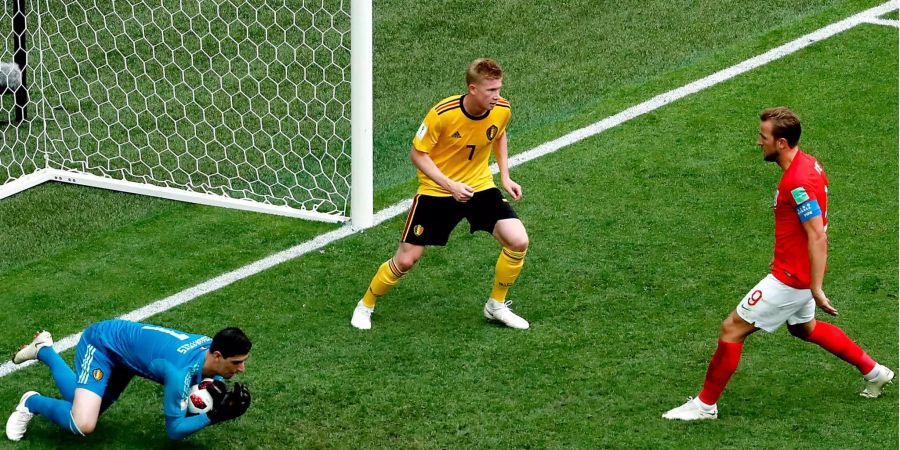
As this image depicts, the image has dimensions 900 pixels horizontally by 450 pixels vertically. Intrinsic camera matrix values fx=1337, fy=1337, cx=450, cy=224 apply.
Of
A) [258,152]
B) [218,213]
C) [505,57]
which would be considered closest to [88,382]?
[218,213]

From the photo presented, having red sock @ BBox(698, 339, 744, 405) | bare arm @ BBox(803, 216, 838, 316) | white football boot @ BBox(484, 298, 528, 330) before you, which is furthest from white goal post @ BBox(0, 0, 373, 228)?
bare arm @ BBox(803, 216, 838, 316)

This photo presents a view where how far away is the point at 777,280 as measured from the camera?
257 inches

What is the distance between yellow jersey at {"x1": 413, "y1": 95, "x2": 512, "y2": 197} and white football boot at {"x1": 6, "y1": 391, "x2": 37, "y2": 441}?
2533 mm

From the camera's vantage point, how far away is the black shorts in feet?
25.7

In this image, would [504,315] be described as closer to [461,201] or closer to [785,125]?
[461,201]

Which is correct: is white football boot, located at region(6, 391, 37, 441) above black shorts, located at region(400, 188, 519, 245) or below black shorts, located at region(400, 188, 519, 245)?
below

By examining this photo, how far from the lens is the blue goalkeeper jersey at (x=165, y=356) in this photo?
6.32m

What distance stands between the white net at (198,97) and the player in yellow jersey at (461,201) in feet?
6.34

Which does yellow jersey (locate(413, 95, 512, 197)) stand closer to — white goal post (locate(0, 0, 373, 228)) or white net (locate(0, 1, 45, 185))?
white goal post (locate(0, 0, 373, 228))

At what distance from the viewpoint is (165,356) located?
6.39m

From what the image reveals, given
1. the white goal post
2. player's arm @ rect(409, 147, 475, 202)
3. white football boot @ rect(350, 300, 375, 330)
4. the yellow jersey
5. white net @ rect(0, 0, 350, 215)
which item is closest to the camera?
player's arm @ rect(409, 147, 475, 202)

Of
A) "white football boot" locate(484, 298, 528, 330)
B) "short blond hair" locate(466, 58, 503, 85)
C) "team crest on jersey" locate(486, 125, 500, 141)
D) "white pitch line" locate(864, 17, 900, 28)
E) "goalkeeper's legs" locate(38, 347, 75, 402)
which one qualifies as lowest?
"white football boot" locate(484, 298, 528, 330)

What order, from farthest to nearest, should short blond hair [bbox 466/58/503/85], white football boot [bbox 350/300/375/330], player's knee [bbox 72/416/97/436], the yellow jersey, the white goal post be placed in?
the white goal post < white football boot [bbox 350/300/375/330] < the yellow jersey < short blond hair [bbox 466/58/503/85] < player's knee [bbox 72/416/97/436]

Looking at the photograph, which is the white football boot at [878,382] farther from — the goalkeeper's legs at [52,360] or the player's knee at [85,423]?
the goalkeeper's legs at [52,360]
